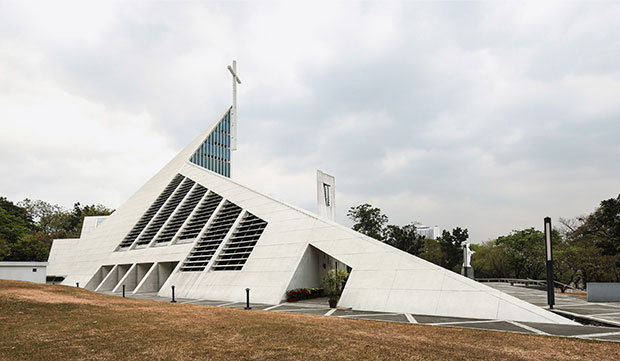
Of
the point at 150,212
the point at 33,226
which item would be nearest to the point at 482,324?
the point at 150,212

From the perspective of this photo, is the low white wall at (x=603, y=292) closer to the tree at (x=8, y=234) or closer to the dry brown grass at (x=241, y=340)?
the dry brown grass at (x=241, y=340)

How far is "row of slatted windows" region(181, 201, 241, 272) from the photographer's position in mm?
22828

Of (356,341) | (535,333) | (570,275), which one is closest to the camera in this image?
(356,341)

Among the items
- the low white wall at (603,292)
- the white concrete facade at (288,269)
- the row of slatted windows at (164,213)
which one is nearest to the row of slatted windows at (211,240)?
the white concrete facade at (288,269)

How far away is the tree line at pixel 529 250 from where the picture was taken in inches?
1323

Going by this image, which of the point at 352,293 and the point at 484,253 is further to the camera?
the point at 484,253

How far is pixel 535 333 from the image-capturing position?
1009 centimetres

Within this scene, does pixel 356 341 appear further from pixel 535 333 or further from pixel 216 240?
pixel 216 240

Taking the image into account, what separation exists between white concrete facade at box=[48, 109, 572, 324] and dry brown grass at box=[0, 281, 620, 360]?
3.71m

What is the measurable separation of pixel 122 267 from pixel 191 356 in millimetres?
24209

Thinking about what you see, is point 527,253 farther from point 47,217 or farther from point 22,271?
point 47,217

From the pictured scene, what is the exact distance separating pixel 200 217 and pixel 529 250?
116ft

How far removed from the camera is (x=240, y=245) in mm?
22172

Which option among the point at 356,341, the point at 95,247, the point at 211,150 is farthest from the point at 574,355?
the point at 211,150
